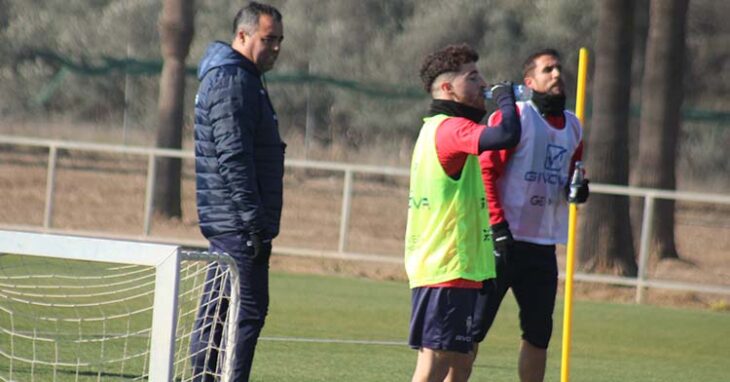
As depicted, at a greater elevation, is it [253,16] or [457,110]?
[253,16]

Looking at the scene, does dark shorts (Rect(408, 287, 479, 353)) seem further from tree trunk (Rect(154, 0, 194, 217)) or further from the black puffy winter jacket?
tree trunk (Rect(154, 0, 194, 217))

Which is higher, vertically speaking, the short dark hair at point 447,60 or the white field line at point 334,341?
the short dark hair at point 447,60

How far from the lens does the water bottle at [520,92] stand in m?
7.21

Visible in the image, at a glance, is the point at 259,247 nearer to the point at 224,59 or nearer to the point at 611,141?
the point at 224,59

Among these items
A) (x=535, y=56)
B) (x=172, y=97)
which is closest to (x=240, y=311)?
(x=535, y=56)

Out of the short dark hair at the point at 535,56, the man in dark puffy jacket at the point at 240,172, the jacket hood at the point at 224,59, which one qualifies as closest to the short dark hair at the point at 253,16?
the man in dark puffy jacket at the point at 240,172

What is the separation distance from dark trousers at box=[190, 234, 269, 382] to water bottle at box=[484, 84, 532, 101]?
1.38 meters

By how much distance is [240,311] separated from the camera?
7.34 metres

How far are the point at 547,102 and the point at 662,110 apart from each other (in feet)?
46.0

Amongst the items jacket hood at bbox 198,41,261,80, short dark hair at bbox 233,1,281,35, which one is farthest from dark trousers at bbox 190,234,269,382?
short dark hair at bbox 233,1,281,35

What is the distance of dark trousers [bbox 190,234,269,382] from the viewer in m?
7.32

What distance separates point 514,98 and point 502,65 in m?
32.6

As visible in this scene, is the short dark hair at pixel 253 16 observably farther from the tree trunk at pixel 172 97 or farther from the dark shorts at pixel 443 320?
the tree trunk at pixel 172 97

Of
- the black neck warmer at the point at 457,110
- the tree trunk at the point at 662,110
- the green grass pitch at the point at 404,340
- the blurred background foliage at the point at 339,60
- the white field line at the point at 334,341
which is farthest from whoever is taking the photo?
the blurred background foliage at the point at 339,60
